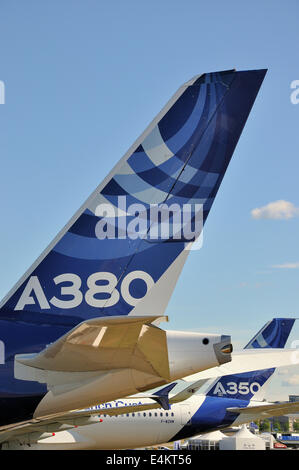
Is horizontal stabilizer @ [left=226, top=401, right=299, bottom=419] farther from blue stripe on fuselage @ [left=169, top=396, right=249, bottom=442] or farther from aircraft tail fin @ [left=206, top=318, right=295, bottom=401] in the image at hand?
aircraft tail fin @ [left=206, top=318, right=295, bottom=401]

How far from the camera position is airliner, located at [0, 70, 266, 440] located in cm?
844

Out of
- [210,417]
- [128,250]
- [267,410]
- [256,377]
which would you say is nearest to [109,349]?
[128,250]

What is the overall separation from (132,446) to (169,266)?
893 inches

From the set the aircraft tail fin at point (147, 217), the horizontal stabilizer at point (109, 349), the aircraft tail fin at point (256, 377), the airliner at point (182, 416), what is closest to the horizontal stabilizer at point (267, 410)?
the airliner at point (182, 416)

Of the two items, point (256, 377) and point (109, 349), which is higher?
point (256, 377)

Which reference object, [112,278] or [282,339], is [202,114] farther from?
[282,339]

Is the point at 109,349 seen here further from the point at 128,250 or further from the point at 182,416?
the point at 182,416

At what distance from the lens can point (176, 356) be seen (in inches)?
325

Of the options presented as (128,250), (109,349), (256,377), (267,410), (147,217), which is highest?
(147,217)

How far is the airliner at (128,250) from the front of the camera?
27.7 ft

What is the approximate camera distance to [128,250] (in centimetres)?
973

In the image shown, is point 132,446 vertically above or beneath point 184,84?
beneath

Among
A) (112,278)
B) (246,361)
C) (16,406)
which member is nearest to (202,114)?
(112,278)

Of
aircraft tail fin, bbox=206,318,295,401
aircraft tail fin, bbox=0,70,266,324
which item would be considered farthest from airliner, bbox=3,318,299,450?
aircraft tail fin, bbox=0,70,266,324
